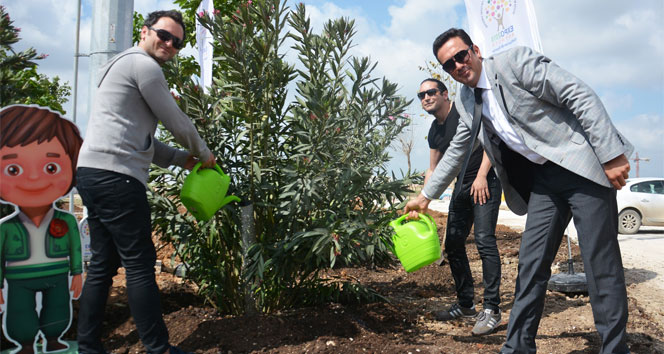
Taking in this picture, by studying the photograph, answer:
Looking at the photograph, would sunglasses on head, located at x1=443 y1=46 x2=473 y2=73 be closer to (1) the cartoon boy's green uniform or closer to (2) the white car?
(1) the cartoon boy's green uniform

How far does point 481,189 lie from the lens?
12.2ft

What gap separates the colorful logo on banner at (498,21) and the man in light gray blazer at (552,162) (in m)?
3.02

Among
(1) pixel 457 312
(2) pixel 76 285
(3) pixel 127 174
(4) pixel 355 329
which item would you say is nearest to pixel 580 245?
(4) pixel 355 329

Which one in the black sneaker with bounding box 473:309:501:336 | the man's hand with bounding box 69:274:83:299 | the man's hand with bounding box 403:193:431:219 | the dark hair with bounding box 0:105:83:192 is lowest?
the black sneaker with bounding box 473:309:501:336

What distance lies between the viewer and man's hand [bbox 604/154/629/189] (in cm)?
236

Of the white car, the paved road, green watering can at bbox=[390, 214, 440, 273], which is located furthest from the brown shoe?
the white car

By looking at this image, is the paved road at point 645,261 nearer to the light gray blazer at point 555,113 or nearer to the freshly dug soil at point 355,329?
the freshly dug soil at point 355,329

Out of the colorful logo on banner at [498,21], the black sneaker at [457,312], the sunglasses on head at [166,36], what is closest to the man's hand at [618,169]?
the black sneaker at [457,312]

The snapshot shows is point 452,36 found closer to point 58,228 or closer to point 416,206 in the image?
point 416,206

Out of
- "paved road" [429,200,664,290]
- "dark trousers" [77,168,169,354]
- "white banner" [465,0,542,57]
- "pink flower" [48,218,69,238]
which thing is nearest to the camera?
"dark trousers" [77,168,169,354]

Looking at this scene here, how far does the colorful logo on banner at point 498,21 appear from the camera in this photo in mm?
5449

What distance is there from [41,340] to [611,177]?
2.95 m

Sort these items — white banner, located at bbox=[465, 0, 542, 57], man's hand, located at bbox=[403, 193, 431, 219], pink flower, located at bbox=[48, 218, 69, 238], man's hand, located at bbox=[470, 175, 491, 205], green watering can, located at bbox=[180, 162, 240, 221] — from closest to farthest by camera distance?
pink flower, located at bbox=[48, 218, 69, 238] < green watering can, located at bbox=[180, 162, 240, 221] < man's hand, located at bbox=[403, 193, 431, 219] < man's hand, located at bbox=[470, 175, 491, 205] < white banner, located at bbox=[465, 0, 542, 57]

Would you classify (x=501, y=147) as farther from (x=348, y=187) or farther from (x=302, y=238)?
(x=302, y=238)
